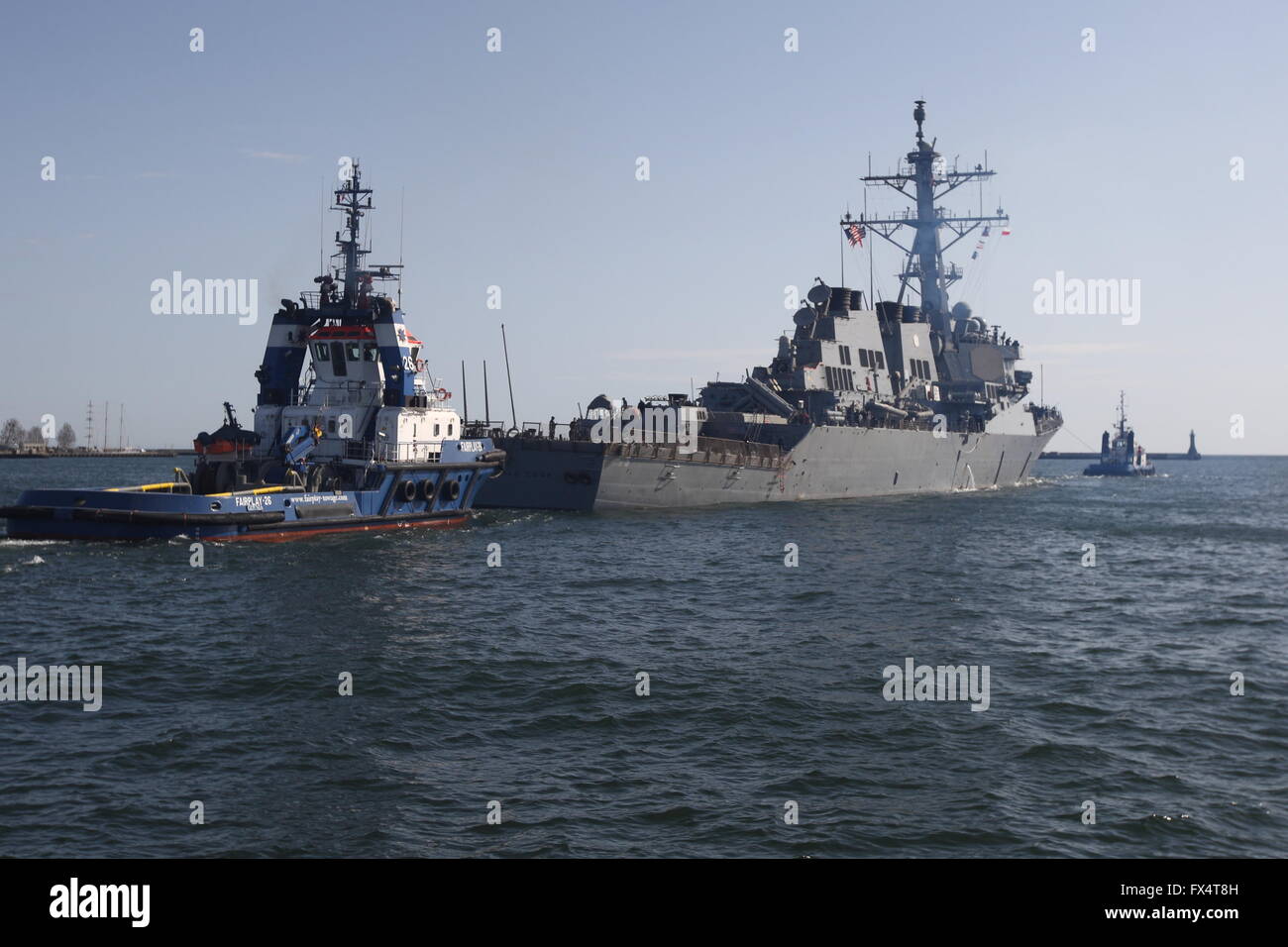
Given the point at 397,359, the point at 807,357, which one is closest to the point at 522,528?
the point at 397,359

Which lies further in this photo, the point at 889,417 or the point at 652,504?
the point at 889,417

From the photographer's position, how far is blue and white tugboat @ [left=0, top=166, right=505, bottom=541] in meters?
32.0

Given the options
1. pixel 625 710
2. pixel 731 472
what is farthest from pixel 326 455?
pixel 625 710

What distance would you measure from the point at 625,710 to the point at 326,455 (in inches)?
1042

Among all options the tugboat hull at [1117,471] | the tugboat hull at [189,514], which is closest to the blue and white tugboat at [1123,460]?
the tugboat hull at [1117,471]

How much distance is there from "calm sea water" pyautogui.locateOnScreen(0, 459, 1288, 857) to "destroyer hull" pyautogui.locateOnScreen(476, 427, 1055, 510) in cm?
1408

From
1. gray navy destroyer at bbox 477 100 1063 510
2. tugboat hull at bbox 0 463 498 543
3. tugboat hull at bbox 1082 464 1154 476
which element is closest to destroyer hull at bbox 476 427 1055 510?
gray navy destroyer at bbox 477 100 1063 510

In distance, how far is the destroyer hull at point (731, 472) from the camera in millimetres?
46625

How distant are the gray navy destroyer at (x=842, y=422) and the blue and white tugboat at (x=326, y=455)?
230 inches

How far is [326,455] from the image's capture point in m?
39.2

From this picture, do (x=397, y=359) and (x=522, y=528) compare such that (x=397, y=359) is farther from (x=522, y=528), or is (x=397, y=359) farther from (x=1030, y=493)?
(x=1030, y=493)

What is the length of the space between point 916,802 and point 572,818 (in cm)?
395

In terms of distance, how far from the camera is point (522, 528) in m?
40.9

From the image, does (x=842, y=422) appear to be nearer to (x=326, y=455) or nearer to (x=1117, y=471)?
(x=326, y=455)
